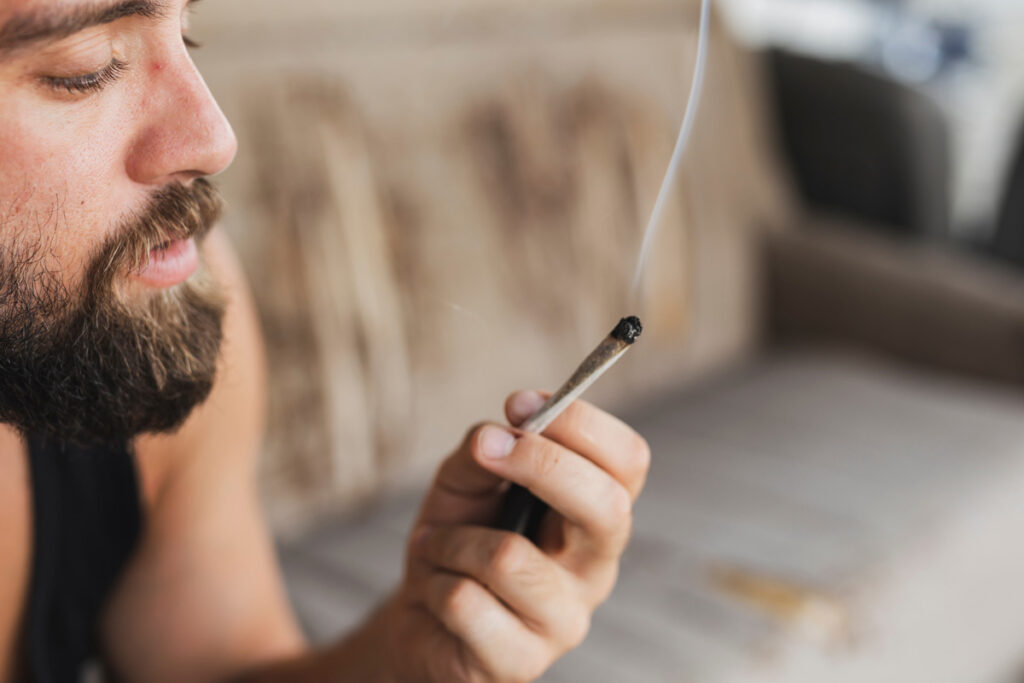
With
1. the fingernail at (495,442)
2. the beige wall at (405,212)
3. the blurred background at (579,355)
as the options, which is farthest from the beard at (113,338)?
the beige wall at (405,212)

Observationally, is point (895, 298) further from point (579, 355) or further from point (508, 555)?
point (508, 555)

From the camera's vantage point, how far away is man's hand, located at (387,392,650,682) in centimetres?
32

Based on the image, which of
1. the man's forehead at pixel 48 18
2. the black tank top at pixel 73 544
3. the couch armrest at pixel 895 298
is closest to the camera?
the man's forehead at pixel 48 18

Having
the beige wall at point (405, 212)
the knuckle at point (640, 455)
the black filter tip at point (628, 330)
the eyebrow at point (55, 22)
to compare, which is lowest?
the knuckle at point (640, 455)

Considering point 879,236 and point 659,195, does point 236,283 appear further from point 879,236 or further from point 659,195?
point 879,236

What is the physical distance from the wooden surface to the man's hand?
292 millimetres

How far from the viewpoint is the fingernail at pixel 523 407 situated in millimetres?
317

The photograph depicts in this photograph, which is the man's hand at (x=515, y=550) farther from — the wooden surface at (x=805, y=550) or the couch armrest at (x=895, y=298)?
the couch armrest at (x=895, y=298)

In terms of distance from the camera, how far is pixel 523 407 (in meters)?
0.32

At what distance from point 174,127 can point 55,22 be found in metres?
0.04

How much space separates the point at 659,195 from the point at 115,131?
0.61 feet

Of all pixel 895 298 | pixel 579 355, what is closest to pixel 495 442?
pixel 579 355

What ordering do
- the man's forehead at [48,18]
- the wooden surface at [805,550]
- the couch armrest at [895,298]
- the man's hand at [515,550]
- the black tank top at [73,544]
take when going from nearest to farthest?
the man's forehead at [48,18] → the man's hand at [515,550] → the black tank top at [73,544] → the wooden surface at [805,550] → the couch armrest at [895,298]

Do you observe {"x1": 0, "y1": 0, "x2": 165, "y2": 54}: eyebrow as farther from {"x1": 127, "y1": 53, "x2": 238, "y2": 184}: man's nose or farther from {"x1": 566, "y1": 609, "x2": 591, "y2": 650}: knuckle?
{"x1": 566, "y1": 609, "x2": 591, "y2": 650}: knuckle
